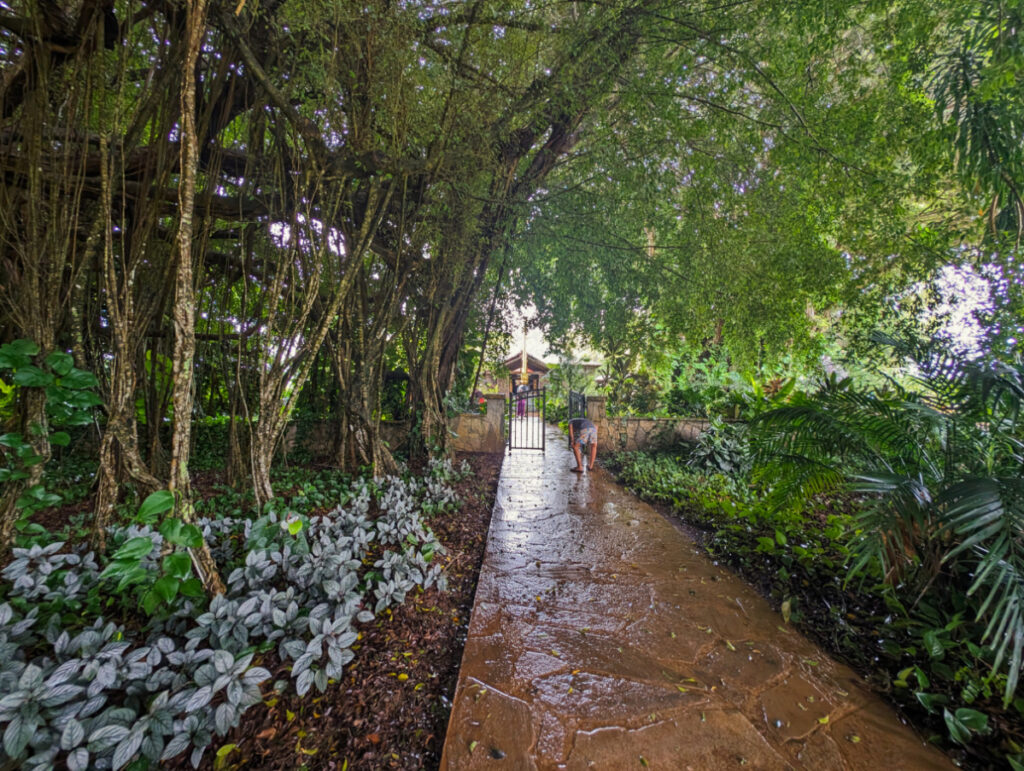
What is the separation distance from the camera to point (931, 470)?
1954mm

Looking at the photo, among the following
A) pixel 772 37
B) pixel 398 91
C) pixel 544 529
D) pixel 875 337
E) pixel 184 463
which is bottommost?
pixel 544 529

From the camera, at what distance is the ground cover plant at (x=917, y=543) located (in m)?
1.38

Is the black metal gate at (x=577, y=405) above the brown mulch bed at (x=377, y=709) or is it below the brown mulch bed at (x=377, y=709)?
above

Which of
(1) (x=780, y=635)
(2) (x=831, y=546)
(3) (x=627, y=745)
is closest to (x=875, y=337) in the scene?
(2) (x=831, y=546)

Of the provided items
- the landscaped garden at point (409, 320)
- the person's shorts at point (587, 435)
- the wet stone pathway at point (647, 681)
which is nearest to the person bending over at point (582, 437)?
the person's shorts at point (587, 435)

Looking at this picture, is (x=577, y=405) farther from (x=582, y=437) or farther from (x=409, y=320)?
(x=409, y=320)

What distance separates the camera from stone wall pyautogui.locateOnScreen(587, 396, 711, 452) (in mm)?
6207

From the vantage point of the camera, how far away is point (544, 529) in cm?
317

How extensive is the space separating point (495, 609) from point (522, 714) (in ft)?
2.18

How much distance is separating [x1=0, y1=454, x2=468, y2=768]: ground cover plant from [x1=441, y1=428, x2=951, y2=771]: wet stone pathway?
52cm

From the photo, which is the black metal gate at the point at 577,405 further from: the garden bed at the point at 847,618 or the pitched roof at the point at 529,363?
the pitched roof at the point at 529,363

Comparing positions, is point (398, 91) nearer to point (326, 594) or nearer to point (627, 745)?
point (326, 594)

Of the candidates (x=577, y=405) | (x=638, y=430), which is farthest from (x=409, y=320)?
(x=577, y=405)

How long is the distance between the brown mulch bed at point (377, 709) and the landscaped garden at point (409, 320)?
0.01 meters
